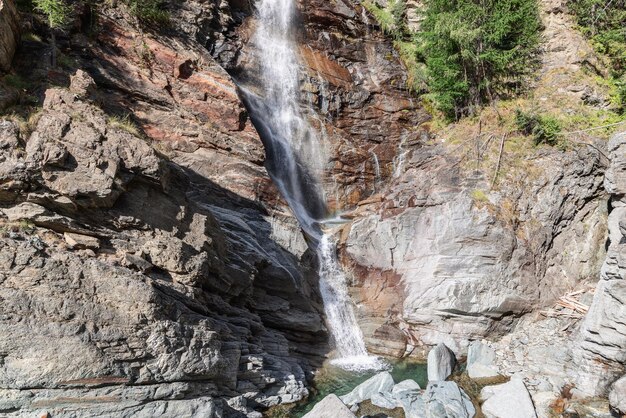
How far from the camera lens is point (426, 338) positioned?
14.5 m

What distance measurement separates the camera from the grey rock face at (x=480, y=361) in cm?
1220

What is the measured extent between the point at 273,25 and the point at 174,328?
20.4 meters

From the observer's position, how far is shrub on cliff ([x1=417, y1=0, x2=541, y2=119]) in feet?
63.5

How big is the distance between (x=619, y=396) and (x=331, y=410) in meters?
6.74

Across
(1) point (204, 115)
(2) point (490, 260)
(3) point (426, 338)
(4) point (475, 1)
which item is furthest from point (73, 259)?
(4) point (475, 1)

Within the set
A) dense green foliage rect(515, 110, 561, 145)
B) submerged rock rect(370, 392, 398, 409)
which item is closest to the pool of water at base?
submerged rock rect(370, 392, 398, 409)

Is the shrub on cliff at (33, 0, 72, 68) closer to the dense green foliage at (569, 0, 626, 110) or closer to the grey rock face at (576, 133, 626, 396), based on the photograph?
the grey rock face at (576, 133, 626, 396)

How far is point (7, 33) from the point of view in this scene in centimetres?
1079

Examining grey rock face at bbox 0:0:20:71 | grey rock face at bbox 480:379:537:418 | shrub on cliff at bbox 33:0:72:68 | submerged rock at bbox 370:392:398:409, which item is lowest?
submerged rock at bbox 370:392:398:409

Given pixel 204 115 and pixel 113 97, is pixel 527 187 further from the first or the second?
pixel 113 97

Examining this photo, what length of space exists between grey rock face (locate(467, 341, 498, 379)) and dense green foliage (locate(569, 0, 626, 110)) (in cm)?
1405

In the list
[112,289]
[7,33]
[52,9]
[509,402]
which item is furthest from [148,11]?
[509,402]

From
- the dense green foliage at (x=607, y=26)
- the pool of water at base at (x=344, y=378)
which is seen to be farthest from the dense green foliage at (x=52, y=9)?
the dense green foliage at (x=607, y=26)

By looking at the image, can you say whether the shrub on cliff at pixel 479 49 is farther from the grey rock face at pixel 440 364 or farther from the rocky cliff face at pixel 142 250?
the grey rock face at pixel 440 364
